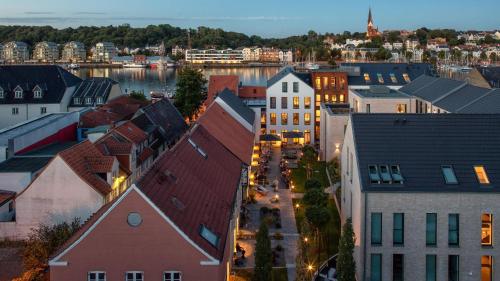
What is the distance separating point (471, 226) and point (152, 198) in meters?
10.8

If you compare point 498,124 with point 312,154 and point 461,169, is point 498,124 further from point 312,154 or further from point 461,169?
point 312,154

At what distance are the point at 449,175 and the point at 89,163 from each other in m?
15.7

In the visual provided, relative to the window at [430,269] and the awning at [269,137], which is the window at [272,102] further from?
the window at [430,269]

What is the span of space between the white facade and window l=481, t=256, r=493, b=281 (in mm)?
33531

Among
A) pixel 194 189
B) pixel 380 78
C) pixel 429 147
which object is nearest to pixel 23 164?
pixel 194 189

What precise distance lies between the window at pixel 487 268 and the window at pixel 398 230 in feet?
9.31

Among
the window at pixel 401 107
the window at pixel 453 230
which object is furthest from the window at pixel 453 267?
the window at pixel 401 107

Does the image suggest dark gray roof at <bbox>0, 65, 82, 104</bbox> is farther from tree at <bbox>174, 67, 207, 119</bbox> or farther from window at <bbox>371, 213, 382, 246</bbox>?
window at <bbox>371, 213, 382, 246</bbox>

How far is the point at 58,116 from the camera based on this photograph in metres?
43.6

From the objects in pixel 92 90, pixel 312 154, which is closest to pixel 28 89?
pixel 92 90

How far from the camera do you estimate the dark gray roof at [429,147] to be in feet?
68.1

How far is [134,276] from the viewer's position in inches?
676

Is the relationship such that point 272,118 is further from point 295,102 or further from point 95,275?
point 95,275

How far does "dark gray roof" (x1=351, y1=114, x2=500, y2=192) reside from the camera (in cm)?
2075
